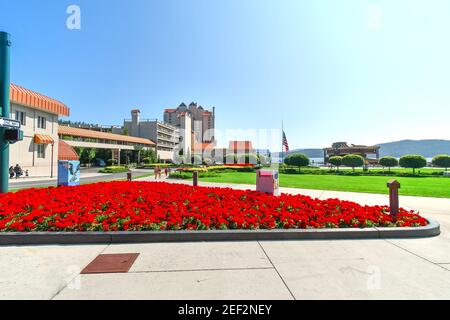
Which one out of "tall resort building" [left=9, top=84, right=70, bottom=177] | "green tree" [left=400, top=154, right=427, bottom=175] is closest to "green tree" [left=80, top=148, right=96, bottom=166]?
"tall resort building" [left=9, top=84, right=70, bottom=177]

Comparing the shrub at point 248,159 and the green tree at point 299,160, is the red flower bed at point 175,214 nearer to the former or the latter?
the green tree at point 299,160

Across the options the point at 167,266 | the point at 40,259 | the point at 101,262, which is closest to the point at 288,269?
the point at 167,266

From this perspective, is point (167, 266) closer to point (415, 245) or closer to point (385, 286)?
point (385, 286)

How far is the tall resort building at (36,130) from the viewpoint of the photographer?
24328 millimetres

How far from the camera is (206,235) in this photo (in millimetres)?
5691

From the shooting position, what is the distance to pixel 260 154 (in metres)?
57.9

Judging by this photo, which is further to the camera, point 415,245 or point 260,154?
point 260,154

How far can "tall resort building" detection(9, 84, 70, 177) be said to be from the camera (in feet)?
79.8

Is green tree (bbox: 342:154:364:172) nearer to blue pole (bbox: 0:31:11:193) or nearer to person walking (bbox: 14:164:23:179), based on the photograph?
blue pole (bbox: 0:31:11:193)

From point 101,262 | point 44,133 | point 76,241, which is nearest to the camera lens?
point 101,262

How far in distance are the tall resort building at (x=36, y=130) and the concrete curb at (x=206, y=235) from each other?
24022 millimetres

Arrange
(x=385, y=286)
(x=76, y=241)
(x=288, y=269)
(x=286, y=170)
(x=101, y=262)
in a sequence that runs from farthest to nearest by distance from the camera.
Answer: (x=286, y=170), (x=76, y=241), (x=101, y=262), (x=288, y=269), (x=385, y=286)
